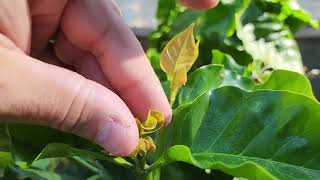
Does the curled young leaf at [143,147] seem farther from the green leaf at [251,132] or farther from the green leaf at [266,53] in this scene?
the green leaf at [266,53]

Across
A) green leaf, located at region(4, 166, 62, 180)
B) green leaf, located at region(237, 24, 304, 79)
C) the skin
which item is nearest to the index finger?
the skin

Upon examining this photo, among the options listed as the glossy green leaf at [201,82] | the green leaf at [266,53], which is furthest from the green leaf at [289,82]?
the green leaf at [266,53]

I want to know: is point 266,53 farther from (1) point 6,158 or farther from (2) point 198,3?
(1) point 6,158

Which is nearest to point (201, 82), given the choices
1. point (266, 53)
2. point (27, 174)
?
point (27, 174)

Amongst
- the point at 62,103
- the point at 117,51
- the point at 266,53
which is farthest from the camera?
the point at 266,53

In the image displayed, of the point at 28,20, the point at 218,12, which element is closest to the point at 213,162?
the point at 28,20

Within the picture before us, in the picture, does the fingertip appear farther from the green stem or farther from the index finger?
the green stem
